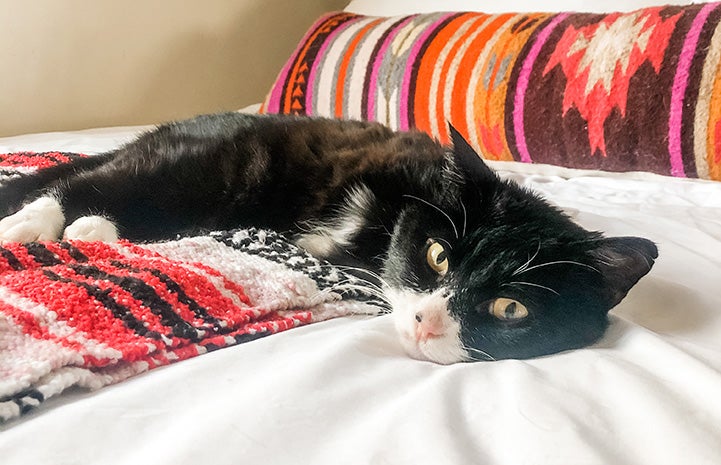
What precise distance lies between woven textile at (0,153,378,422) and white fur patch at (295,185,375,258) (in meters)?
0.09

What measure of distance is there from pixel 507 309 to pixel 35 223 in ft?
2.56

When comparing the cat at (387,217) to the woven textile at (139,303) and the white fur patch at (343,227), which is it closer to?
the white fur patch at (343,227)

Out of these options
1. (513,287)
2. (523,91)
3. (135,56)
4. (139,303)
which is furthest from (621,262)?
(135,56)

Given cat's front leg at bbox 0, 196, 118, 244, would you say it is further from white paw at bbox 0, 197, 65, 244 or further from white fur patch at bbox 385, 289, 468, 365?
white fur patch at bbox 385, 289, 468, 365

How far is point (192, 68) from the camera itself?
2697 millimetres

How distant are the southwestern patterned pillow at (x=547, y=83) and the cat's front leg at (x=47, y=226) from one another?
3.55 ft

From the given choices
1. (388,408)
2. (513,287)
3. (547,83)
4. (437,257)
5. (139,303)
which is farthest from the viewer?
(547,83)

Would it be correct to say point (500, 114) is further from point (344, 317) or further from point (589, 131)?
point (344, 317)

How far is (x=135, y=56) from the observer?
2.48 metres

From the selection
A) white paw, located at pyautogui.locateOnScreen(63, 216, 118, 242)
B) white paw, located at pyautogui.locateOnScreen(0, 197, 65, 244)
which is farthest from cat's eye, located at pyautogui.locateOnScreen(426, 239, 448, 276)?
white paw, located at pyautogui.locateOnScreen(0, 197, 65, 244)

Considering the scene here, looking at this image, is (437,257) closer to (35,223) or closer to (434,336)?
(434,336)

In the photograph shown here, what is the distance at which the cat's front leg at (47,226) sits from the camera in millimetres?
998

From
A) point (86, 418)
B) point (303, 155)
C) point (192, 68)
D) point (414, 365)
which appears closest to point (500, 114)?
point (303, 155)

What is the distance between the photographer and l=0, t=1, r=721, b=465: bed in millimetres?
485
